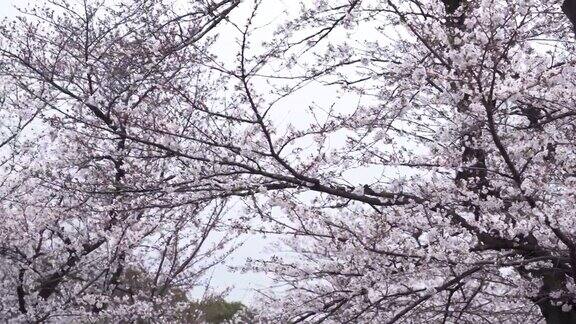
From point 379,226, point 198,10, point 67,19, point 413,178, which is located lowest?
point 379,226

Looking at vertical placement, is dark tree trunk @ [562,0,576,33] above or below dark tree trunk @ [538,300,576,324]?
above

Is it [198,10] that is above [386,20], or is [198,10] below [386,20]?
below

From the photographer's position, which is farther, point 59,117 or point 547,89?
point 59,117

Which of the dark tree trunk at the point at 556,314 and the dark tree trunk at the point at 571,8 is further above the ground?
the dark tree trunk at the point at 571,8

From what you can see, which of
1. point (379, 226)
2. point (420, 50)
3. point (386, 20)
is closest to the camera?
point (379, 226)

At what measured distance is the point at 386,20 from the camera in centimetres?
506

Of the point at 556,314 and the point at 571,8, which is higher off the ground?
the point at 571,8

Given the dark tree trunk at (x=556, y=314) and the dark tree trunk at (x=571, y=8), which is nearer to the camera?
the dark tree trunk at (x=571, y=8)

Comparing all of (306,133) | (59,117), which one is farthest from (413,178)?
(59,117)

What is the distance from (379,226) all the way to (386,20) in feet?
7.17

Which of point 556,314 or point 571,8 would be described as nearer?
point 571,8

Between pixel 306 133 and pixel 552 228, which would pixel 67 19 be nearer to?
pixel 306 133

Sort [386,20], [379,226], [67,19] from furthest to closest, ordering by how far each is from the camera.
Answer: [67,19] < [386,20] < [379,226]

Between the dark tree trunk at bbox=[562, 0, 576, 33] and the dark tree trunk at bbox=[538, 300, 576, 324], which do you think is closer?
the dark tree trunk at bbox=[562, 0, 576, 33]
